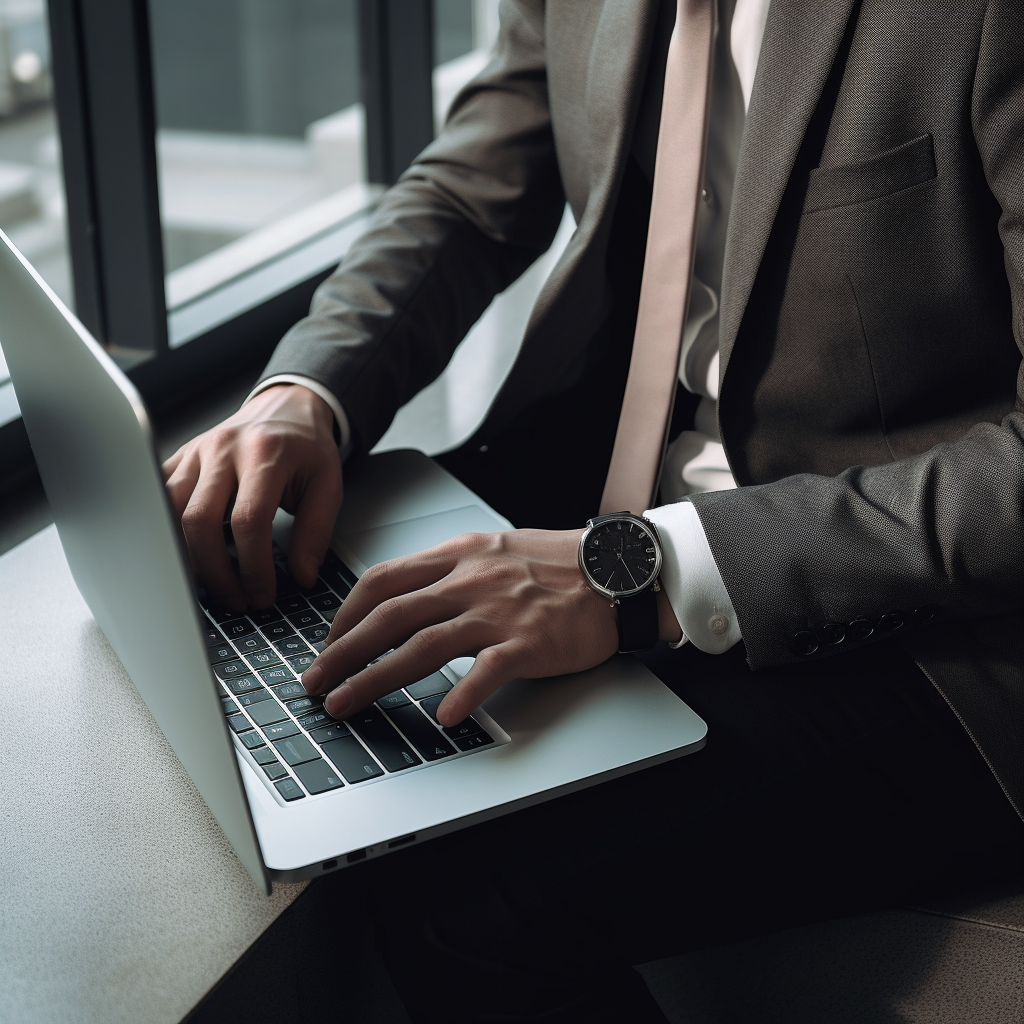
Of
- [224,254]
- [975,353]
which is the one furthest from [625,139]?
[224,254]

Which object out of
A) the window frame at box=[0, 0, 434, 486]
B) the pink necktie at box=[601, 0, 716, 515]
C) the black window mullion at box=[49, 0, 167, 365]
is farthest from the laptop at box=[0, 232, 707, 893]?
the black window mullion at box=[49, 0, 167, 365]

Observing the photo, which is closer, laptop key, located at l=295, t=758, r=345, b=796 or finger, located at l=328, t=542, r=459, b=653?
laptop key, located at l=295, t=758, r=345, b=796

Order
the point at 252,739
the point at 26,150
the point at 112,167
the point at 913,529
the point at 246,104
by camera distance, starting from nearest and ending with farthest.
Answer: the point at 252,739
the point at 913,529
the point at 112,167
the point at 26,150
the point at 246,104

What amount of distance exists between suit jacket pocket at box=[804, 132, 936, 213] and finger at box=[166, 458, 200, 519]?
56 cm

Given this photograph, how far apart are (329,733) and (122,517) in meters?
0.21

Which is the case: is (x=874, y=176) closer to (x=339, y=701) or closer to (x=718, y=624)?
(x=718, y=624)

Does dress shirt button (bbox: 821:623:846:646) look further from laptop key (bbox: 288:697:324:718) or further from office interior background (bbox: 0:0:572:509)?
office interior background (bbox: 0:0:572:509)

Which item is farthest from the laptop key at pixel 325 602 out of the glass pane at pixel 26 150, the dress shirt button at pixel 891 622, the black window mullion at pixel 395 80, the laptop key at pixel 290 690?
the black window mullion at pixel 395 80

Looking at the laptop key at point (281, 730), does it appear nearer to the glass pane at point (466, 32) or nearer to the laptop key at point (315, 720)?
the laptop key at point (315, 720)

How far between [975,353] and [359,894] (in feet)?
2.11

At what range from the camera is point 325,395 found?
3.39 ft

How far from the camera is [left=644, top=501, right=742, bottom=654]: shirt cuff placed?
2.71ft

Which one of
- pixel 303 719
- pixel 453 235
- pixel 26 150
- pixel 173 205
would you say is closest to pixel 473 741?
pixel 303 719

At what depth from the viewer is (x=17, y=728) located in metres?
0.81
